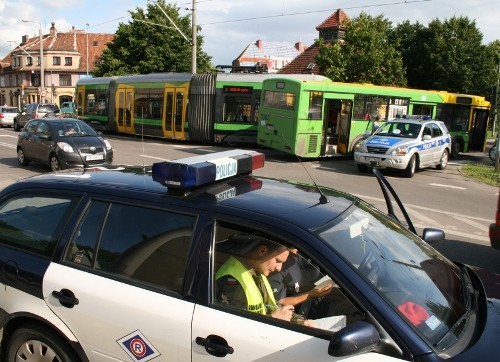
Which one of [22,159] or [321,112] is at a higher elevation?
[321,112]

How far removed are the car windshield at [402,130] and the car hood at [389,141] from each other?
1.05 feet

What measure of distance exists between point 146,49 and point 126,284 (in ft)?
130

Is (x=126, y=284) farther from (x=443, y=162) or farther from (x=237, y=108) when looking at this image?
(x=237, y=108)

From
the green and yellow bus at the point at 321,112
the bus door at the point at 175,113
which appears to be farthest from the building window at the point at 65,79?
the green and yellow bus at the point at 321,112

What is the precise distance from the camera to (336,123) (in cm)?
1830

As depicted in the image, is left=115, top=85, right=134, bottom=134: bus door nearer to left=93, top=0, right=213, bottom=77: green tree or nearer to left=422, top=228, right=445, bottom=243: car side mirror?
left=93, top=0, right=213, bottom=77: green tree

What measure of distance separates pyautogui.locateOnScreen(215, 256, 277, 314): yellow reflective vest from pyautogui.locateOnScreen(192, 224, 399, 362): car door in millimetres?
39

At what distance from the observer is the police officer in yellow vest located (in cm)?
241

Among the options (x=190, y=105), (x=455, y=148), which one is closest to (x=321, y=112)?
(x=190, y=105)

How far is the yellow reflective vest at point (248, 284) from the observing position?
2414 mm

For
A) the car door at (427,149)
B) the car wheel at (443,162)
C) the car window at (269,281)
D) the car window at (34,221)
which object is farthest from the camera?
the car wheel at (443,162)

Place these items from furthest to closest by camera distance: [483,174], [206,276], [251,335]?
[483,174] < [206,276] < [251,335]

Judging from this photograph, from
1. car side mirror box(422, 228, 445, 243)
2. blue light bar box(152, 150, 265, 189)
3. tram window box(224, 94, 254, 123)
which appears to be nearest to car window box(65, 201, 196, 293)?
blue light bar box(152, 150, 265, 189)

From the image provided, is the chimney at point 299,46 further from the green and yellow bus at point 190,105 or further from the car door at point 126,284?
the car door at point 126,284
